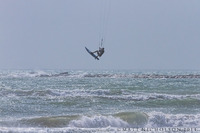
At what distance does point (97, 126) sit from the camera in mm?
19906

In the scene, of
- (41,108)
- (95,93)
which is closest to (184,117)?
(41,108)

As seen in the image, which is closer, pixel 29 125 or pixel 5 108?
pixel 29 125

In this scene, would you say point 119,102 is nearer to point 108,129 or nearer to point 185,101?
point 185,101

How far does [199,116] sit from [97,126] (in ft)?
17.3

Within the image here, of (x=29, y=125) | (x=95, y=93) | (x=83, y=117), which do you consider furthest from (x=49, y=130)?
(x=95, y=93)

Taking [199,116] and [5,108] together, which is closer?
[199,116]

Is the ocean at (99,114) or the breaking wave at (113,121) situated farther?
the breaking wave at (113,121)

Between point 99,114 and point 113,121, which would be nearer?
point 113,121

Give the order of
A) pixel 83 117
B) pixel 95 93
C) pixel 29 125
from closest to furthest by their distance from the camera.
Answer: pixel 29 125 < pixel 83 117 < pixel 95 93

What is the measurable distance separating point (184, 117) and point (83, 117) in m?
4.82

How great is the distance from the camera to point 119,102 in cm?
3114

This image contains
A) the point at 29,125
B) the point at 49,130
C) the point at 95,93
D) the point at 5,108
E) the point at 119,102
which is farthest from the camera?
the point at 95,93

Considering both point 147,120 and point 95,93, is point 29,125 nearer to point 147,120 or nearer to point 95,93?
point 147,120

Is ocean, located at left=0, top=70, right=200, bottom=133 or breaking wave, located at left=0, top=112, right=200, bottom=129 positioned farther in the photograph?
breaking wave, located at left=0, top=112, right=200, bottom=129
